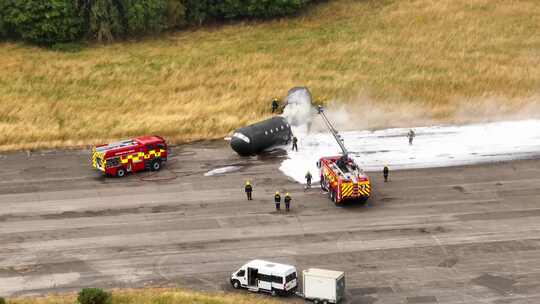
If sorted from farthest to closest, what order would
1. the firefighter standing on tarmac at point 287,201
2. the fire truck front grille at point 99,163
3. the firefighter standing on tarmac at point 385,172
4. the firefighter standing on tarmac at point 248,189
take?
the fire truck front grille at point 99,163 → the firefighter standing on tarmac at point 385,172 → the firefighter standing on tarmac at point 248,189 → the firefighter standing on tarmac at point 287,201

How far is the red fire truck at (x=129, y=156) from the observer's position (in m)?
55.9

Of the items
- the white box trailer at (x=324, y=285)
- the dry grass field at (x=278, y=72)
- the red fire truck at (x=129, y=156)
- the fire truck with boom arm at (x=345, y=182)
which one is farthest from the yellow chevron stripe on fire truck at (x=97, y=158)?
the white box trailer at (x=324, y=285)

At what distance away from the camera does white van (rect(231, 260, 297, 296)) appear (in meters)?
39.3

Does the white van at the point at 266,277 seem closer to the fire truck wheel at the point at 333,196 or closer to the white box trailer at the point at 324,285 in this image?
the white box trailer at the point at 324,285

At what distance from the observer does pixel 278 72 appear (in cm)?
7931

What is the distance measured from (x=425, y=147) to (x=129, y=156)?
21.6 meters

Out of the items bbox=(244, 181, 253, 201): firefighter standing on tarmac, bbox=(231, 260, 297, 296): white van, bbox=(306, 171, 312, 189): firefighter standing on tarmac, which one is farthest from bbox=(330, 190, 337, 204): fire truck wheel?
bbox=(231, 260, 297, 296): white van

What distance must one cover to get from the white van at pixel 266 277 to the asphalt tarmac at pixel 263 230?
1.63 meters

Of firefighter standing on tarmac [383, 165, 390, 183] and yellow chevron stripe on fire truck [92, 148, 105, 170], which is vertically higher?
yellow chevron stripe on fire truck [92, 148, 105, 170]

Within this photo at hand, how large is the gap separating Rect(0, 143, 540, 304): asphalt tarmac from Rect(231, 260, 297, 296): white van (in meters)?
1.63

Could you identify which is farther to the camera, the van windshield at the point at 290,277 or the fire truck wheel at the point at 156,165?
the fire truck wheel at the point at 156,165

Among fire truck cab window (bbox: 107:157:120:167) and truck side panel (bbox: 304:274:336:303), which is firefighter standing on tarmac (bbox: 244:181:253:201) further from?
truck side panel (bbox: 304:274:336:303)

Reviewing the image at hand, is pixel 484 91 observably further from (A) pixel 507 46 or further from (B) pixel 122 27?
(B) pixel 122 27

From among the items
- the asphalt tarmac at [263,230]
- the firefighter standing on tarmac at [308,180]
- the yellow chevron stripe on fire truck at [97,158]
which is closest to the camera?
the asphalt tarmac at [263,230]
